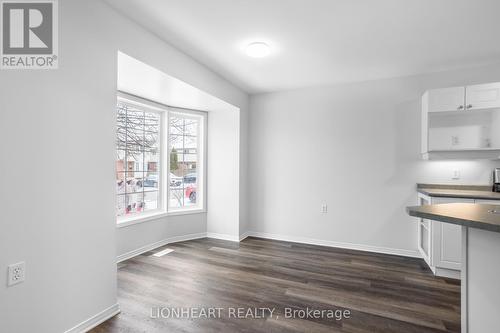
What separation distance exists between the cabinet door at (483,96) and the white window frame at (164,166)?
3.74 meters

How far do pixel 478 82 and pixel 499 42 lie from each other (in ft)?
2.37

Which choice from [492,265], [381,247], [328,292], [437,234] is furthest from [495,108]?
[328,292]

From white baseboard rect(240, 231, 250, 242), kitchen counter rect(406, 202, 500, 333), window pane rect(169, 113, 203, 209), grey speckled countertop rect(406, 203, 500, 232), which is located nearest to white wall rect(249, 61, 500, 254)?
white baseboard rect(240, 231, 250, 242)

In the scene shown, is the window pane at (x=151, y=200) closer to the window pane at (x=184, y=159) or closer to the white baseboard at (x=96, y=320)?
the window pane at (x=184, y=159)

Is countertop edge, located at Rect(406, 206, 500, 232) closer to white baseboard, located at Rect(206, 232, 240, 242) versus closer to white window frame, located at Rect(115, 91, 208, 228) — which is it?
white baseboard, located at Rect(206, 232, 240, 242)

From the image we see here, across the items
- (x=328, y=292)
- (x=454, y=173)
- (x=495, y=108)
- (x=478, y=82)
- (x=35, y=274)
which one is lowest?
(x=328, y=292)

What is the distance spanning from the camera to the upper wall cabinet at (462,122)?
2.96 meters

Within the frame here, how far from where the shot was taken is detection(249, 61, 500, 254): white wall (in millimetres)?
3525

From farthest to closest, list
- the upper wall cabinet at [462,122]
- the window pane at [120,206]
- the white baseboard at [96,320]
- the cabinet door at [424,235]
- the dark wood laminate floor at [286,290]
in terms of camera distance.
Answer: the window pane at [120,206] < the cabinet door at [424,235] < the upper wall cabinet at [462,122] < the dark wood laminate floor at [286,290] < the white baseboard at [96,320]

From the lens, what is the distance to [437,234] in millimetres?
2902

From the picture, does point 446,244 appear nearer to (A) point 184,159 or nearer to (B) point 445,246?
(B) point 445,246

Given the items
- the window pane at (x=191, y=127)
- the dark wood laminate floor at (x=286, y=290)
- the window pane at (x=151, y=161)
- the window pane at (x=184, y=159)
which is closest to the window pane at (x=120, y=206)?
the window pane at (x=151, y=161)

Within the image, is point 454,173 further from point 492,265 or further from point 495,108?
point 492,265

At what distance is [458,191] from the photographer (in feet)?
10.2
